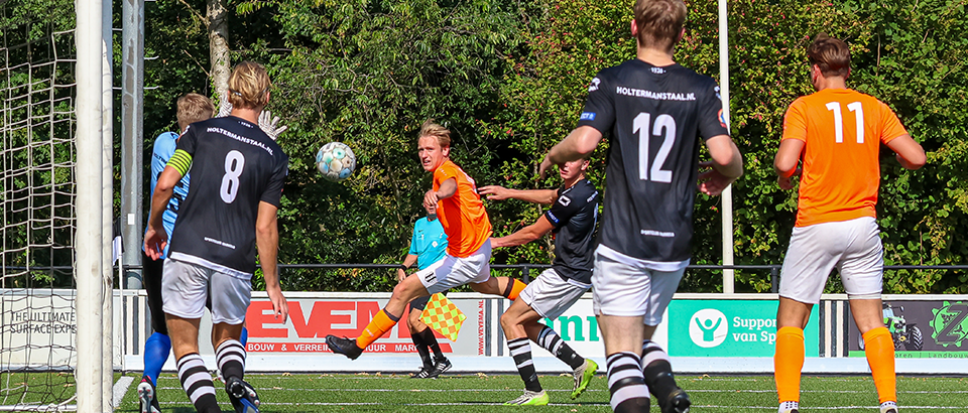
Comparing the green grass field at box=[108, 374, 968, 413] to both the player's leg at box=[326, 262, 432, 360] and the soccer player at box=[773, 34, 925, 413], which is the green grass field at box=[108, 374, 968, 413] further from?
the soccer player at box=[773, 34, 925, 413]

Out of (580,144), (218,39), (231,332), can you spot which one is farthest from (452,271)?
(218,39)

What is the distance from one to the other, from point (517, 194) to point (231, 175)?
2.42 m

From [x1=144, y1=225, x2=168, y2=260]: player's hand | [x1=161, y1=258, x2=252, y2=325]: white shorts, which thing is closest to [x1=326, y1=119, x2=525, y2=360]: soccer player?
[x1=144, y1=225, x2=168, y2=260]: player's hand

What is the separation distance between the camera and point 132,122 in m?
15.1

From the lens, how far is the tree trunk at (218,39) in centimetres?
2384

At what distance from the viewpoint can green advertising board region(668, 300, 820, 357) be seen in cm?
1329

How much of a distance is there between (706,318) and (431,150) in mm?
6596

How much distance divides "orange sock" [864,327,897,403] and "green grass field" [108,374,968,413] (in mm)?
2069

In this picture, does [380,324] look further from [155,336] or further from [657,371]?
[657,371]

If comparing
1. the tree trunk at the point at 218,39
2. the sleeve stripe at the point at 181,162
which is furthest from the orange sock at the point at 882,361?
the tree trunk at the point at 218,39

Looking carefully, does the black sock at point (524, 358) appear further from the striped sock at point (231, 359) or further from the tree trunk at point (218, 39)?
the tree trunk at point (218, 39)

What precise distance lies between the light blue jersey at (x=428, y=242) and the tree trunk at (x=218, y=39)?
44.0ft

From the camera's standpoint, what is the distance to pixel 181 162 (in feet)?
17.2

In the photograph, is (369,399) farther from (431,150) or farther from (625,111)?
(625,111)
